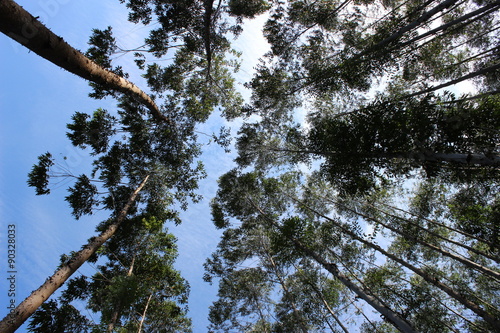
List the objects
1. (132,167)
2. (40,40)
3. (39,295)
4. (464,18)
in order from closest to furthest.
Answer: (40,40), (39,295), (464,18), (132,167)

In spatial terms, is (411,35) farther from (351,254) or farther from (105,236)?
(105,236)

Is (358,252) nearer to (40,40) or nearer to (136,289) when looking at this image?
(136,289)

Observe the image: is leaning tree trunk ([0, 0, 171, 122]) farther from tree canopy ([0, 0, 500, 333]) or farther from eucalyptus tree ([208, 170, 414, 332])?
eucalyptus tree ([208, 170, 414, 332])

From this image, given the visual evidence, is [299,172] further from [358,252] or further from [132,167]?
[132,167]

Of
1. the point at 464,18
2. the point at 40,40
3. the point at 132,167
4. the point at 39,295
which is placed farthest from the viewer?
the point at 132,167

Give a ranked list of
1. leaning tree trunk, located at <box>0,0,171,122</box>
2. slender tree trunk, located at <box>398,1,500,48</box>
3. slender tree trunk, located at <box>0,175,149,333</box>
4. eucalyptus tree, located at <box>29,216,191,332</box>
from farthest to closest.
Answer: eucalyptus tree, located at <box>29,216,191,332</box> → slender tree trunk, located at <box>398,1,500,48</box> → slender tree trunk, located at <box>0,175,149,333</box> → leaning tree trunk, located at <box>0,0,171,122</box>

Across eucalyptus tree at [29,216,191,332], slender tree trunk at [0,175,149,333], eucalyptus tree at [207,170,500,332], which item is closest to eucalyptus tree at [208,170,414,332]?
eucalyptus tree at [207,170,500,332]

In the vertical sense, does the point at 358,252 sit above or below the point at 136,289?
above

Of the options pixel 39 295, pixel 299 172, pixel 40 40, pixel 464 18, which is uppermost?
pixel 299 172

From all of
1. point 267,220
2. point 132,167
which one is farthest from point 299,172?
point 132,167

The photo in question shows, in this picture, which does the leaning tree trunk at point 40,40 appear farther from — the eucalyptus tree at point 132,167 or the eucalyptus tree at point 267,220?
the eucalyptus tree at point 267,220

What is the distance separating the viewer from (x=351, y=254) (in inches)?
464

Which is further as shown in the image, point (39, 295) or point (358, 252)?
point (358, 252)

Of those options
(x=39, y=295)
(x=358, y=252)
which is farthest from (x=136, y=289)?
(x=358, y=252)
